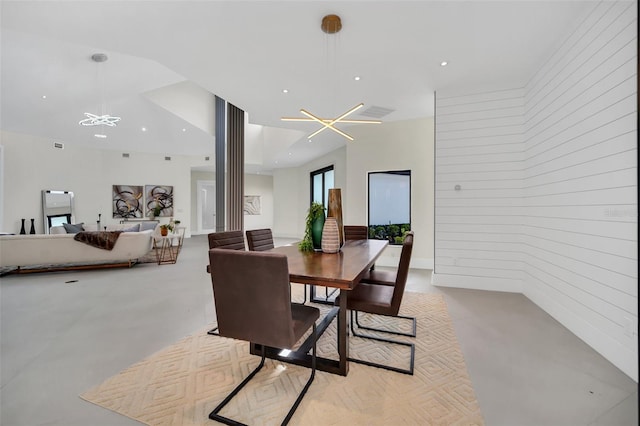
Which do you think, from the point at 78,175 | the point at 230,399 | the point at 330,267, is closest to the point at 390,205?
the point at 330,267

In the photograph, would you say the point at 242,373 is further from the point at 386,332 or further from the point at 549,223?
the point at 549,223

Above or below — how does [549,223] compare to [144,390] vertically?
above

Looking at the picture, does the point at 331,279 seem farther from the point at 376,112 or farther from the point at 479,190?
the point at 376,112

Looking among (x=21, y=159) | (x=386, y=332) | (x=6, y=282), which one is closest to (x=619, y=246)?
(x=386, y=332)

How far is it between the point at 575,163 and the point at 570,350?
171 cm

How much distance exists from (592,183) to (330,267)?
2.45 m

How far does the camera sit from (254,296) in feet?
4.84

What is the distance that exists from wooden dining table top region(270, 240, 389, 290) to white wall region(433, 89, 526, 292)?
→ 7.08ft

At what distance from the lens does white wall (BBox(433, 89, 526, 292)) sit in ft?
12.4

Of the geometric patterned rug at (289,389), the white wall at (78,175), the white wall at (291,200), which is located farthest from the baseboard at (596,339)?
the white wall at (78,175)

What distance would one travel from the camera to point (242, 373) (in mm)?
1948

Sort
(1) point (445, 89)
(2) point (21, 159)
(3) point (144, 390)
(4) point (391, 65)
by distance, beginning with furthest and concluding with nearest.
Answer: (2) point (21, 159)
(1) point (445, 89)
(4) point (391, 65)
(3) point (144, 390)

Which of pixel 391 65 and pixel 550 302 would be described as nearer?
pixel 550 302

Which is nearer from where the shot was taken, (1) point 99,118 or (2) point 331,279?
(2) point 331,279
